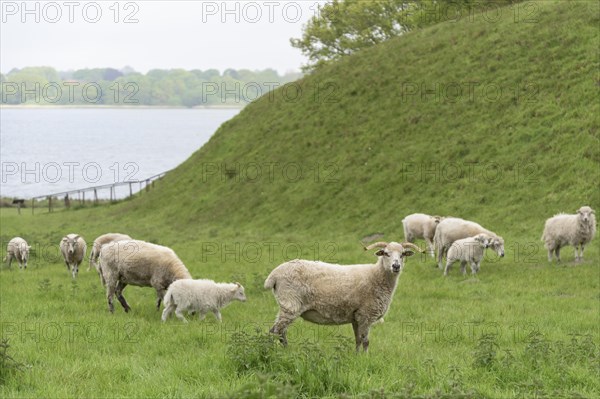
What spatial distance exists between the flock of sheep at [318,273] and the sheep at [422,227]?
0.04m

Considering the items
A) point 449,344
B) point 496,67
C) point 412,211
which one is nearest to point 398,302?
point 449,344

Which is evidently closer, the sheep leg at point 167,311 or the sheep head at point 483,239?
the sheep leg at point 167,311

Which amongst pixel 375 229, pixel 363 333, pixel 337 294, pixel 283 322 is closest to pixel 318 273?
pixel 337 294

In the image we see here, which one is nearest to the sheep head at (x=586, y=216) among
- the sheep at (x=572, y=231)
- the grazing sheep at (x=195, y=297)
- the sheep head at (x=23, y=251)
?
the sheep at (x=572, y=231)

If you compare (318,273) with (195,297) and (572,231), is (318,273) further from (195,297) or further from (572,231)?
(572,231)

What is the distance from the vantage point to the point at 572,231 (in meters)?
21.5

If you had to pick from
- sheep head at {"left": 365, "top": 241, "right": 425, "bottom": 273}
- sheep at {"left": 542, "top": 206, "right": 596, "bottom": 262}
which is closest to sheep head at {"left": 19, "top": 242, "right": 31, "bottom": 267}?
sheep head at {"left": 365, "top": 241, "right": 425, "bottom": 273}

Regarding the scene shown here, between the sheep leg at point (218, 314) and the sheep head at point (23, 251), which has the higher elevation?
the sheep leg at point (218, 314)

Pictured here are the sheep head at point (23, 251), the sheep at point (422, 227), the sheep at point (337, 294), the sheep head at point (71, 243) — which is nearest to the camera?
the sheep at point (337, 294)

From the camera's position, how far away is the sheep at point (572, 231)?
21219 millimetres

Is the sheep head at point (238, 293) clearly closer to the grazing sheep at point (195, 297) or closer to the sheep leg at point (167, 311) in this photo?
the grazing sheep at point (195, 297)

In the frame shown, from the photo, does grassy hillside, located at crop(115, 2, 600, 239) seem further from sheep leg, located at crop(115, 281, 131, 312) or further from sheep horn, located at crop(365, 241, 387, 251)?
sheep horn, located at crop(365, 241, 387, 251)

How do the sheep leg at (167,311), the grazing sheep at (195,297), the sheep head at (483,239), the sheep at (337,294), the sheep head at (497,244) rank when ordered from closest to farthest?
the sheep at (337,294)
the sheep leg at (167,311)
the grazing sheep at (195,297)
the sheep head at (483,239)
the sheep head at (497,244)

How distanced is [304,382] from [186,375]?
5.99 ft
